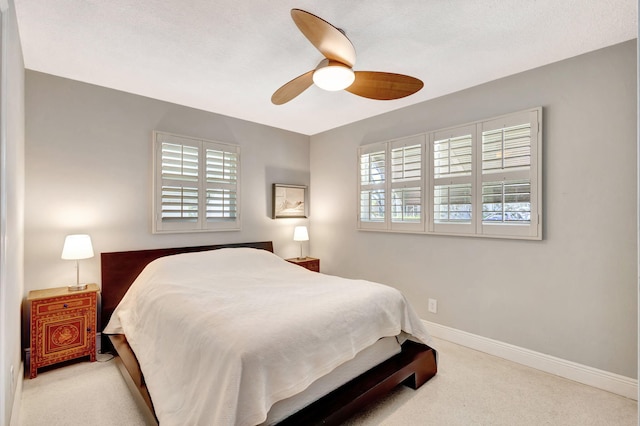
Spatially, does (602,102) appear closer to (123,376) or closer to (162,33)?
(162,33)

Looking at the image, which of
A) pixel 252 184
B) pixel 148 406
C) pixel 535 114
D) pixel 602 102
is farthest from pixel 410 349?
pixel 252 184

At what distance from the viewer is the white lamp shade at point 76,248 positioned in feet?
8.20

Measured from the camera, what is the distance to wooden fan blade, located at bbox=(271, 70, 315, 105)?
2.04 m

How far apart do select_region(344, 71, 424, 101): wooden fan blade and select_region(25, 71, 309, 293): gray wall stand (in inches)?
87.6

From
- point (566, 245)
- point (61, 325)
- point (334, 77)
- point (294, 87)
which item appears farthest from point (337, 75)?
point (61, 325)

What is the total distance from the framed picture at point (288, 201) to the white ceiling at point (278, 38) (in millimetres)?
1551

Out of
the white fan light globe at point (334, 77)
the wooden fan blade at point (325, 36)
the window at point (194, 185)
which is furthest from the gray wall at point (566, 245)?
the window at point (194, 185)

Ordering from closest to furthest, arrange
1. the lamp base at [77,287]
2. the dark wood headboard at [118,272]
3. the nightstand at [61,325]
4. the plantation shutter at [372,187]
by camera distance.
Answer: the nightstand at [61,325] < the lamp base at [77,287] < the dark wood headboard at [118,272] < the plantation shutter at [372,187]

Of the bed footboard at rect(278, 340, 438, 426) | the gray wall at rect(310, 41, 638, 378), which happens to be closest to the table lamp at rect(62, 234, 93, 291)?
the bed footboard at rect(278, 340, 438, 426)

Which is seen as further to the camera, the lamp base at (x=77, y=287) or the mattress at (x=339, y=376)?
the lamp base at (x=77, y=287)

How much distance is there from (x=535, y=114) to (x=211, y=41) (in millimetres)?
2653

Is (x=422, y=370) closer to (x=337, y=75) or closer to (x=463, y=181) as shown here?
(x=463, y=181)

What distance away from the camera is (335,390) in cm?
184

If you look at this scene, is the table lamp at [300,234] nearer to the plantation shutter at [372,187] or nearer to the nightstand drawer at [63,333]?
the plantation shutter at [372,187]
